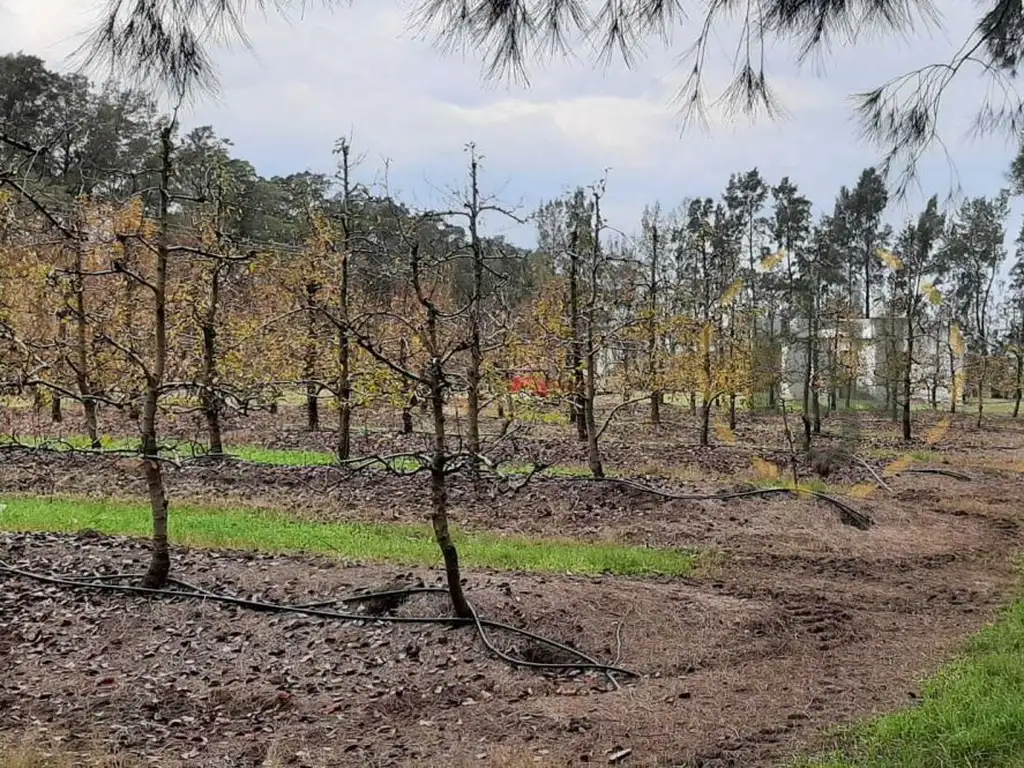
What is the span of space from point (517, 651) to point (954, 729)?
2.61 metres

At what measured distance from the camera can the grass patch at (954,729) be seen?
10.2 ft

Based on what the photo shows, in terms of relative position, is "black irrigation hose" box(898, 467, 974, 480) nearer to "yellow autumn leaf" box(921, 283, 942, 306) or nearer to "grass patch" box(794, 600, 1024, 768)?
"grass patch" box(794, 600, 1024, 768)

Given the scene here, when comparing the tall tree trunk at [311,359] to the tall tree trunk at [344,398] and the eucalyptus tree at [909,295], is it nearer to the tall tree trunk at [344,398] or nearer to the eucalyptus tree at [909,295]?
the tall tree trunk at [344,398]

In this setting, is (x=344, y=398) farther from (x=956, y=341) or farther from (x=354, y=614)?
(x=956, y=341)

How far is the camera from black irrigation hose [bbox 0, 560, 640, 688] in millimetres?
5031

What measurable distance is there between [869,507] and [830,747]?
24.0 ft

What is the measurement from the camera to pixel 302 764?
150 inches

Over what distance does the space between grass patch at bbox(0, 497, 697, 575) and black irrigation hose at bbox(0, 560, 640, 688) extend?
131 centimetres

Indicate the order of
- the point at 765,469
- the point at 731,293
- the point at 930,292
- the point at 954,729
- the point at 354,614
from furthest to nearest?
the point at 930,292, the point at 731,293, the point at 765,469, the point at 354,614, the point at 954,729

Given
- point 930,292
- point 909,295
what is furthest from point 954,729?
point 930,292

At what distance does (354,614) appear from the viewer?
5738 millimetres

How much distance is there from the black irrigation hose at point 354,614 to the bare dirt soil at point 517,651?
2.7 inches

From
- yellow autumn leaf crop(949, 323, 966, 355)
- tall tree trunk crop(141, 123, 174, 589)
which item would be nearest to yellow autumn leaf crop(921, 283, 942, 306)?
yellow autumn leaf crop(949, 323, 966, 355)

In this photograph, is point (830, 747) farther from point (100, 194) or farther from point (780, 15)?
point (100, 194)
